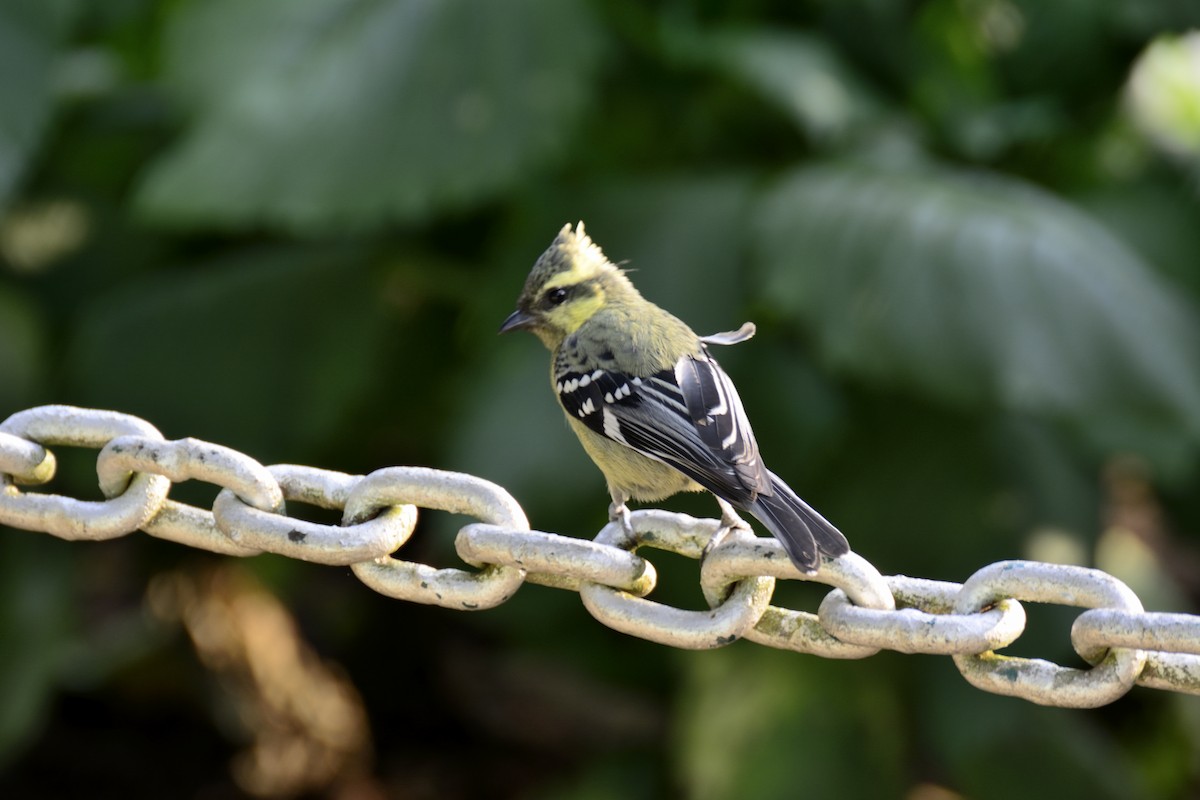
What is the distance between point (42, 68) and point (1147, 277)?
3179 mm

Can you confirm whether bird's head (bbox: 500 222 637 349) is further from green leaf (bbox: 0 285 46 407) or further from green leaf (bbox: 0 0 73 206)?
green leaf (bbox: 0 285 46 407)

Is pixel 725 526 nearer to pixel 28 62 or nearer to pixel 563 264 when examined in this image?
pixel 563 264

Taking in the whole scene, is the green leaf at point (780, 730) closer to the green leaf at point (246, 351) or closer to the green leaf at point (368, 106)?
the green leaf at point (246, 351)

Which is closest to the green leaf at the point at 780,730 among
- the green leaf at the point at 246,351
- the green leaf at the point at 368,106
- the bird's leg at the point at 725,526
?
the green leaf at the point at 246,351

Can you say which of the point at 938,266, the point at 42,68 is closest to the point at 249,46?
the point at 42,68

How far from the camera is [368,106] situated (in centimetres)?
394

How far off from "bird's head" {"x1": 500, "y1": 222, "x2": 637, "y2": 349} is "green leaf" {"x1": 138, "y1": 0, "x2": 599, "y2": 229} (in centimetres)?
132

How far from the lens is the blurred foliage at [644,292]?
3.57 metres

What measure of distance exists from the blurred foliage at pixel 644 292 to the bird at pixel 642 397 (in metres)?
1.10

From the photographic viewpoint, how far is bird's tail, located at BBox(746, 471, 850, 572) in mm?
1595

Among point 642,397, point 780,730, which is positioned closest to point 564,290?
point 642,397

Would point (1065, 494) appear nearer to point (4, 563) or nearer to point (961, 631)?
point (961, 631)

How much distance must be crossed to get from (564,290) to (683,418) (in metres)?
0.49

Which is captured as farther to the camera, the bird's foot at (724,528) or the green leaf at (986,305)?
the green leaf at (986,305)
